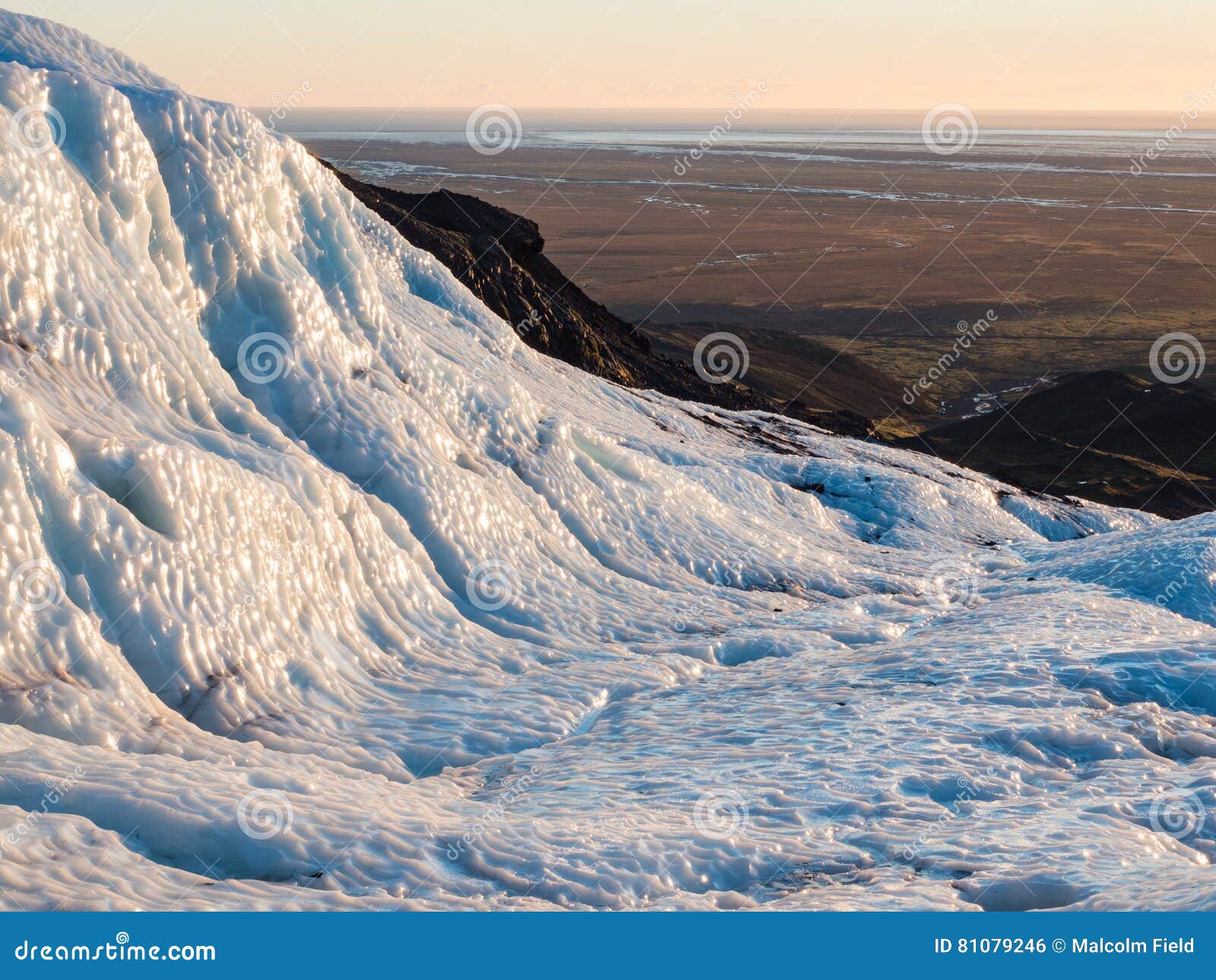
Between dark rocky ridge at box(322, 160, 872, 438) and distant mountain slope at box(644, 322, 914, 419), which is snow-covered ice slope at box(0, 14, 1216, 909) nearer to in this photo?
dark rocky ridge at box(322, 160, 872, 438)

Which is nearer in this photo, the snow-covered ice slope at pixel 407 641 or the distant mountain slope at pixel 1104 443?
the snow-covered ice slope at pixel 407 641

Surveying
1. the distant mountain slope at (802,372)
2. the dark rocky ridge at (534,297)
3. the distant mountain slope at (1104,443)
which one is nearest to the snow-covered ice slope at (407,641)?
the dark rocky ridge at (534,297)

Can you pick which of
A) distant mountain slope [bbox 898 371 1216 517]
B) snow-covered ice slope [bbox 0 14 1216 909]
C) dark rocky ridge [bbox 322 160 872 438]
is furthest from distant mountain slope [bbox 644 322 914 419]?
snow-covered ice slope [bbox 0 14 1216 909]

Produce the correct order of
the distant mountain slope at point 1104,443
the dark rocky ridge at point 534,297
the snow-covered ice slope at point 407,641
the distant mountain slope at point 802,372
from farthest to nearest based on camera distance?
the distant mountain slope at point 802,372, the distant mountain slope at point 1104,443, the dark rocky ridge at point 534,297, the snow-covered ice slope at point 407,641

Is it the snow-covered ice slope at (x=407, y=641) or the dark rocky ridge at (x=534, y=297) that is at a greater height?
the dark rocky ridge at (x=534, y=297)

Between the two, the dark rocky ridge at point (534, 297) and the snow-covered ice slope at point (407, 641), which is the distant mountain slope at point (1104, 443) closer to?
the dark rocky ridge at point (534, 297)

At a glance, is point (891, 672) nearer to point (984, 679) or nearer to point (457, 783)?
point (984, 679)

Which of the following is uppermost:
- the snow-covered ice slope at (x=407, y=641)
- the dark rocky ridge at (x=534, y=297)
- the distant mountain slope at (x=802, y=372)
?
the distant mountain slope at (x=802, y=372)
